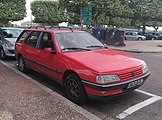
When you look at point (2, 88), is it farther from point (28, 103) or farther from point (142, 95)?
Result: point (142, 95)

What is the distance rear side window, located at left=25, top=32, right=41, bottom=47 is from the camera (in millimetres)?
6296

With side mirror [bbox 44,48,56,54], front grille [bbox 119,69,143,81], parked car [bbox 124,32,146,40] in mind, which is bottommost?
parked car [bbox 124,32,146,40]

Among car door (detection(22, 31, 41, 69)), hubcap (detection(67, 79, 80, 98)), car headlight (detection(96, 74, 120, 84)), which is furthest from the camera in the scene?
car door (detection(22, 31, 41, 69))

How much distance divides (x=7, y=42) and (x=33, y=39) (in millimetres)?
3406

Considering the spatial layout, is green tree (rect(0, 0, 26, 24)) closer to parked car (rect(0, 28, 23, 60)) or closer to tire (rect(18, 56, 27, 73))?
parked car (rect(0, 28, 23, 60))

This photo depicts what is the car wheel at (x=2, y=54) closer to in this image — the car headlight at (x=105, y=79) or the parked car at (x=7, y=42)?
the parked car at (x=7, y=42)

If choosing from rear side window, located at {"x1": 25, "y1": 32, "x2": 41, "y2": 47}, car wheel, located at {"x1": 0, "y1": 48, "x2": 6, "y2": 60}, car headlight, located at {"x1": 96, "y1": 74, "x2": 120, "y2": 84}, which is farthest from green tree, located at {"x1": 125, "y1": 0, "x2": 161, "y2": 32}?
car headlight, located at {"x1": 96, "y1": 74, "x2": 120, "y2": 84}

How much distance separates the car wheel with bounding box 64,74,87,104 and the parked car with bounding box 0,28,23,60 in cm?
517

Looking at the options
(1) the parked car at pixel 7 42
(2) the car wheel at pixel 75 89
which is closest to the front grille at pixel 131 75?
(2) the car wheel at pixel 75 89

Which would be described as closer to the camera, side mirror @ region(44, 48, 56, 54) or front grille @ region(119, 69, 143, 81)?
front grille @ region(119, 69, 143, 81)

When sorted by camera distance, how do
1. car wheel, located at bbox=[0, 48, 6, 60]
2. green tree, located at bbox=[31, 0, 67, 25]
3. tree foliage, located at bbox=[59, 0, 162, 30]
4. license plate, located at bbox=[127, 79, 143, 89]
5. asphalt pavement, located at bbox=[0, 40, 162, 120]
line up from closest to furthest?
asphalt pavement, located at bbox=[0, 40, 162, 120]
license plate, located at bbox=[127, 79, 143, 89]
car wheel, located at bbox=[0, 48, 6, 60]
tree foliage, located at bbox=[59, 0, 162, 30]
green tree, located at bbox=[31, 0, 67, 25]

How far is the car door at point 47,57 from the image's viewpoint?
5266 mm

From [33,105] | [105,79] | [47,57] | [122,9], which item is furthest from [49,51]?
[122,9]

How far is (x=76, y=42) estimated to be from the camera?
216 inches
